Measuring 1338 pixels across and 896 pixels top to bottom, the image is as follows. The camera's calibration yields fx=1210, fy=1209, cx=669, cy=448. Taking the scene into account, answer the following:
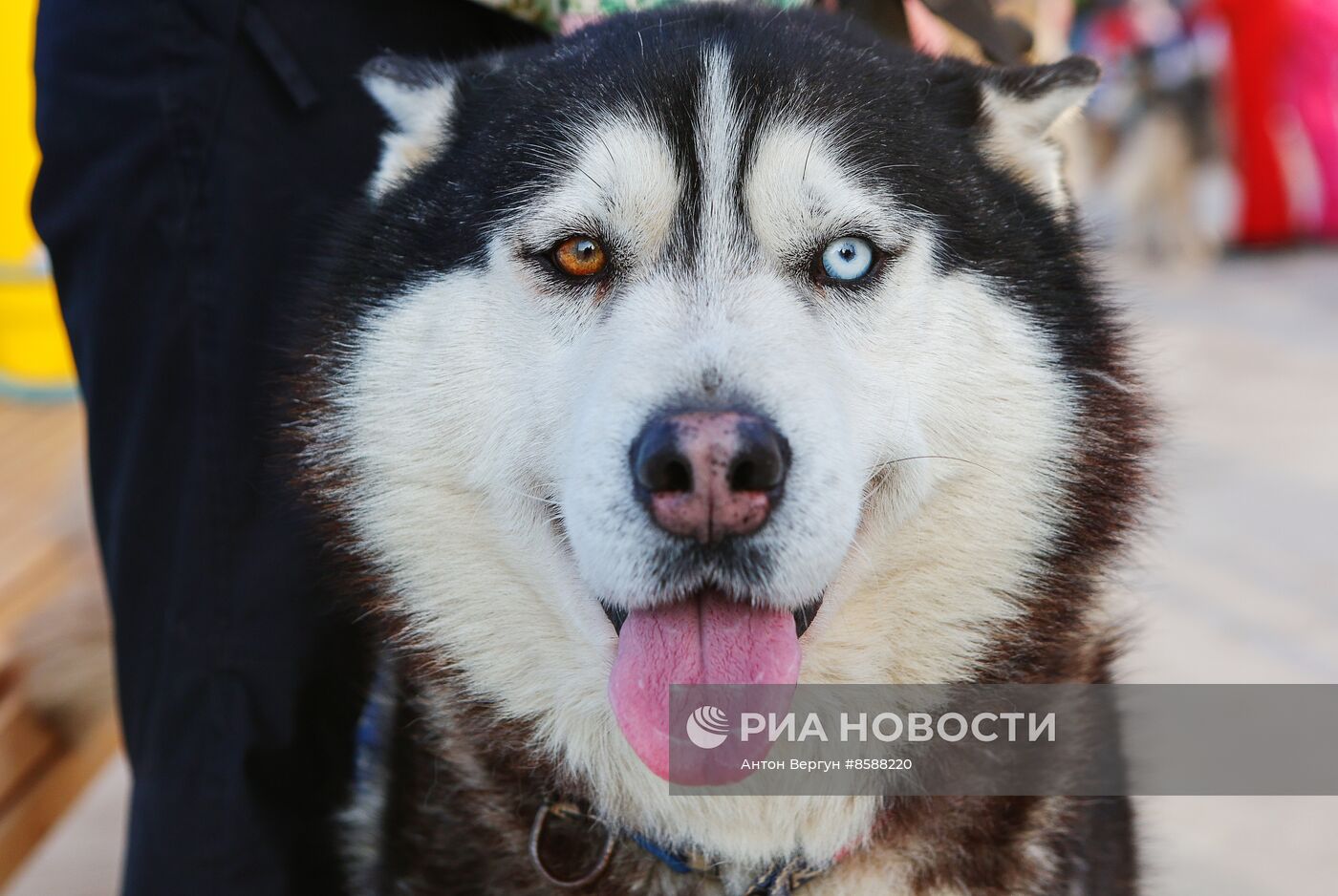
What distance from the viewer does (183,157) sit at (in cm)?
185

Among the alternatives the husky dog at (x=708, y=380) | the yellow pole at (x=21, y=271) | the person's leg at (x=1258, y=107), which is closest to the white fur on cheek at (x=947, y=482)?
the husky dog at (x=708, y=380)

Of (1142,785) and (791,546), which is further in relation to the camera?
(1142,785)

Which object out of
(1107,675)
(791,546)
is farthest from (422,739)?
(1107,675)

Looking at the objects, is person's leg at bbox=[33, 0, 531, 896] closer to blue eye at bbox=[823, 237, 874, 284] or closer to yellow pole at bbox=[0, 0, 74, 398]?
blue eye at bbox=[823, 237, 874, 284]

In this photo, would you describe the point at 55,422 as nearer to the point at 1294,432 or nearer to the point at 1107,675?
the point at 1107,675

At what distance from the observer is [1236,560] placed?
4.51 meters

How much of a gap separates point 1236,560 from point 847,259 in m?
3.50

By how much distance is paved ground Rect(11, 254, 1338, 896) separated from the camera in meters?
2.91

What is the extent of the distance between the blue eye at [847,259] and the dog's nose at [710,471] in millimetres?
328

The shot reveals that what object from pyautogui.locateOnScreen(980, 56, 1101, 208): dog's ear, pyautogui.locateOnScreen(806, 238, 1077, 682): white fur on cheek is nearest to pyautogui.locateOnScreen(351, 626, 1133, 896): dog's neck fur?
pyautogui.locateOnScreen(806, 238, 1077, 682): white fur on cheek

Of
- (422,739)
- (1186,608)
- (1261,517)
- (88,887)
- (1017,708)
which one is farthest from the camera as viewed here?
(1261,517)

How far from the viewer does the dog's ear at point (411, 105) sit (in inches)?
70.9

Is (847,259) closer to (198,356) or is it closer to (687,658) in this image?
(687,658)

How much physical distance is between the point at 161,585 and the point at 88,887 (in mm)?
1602
